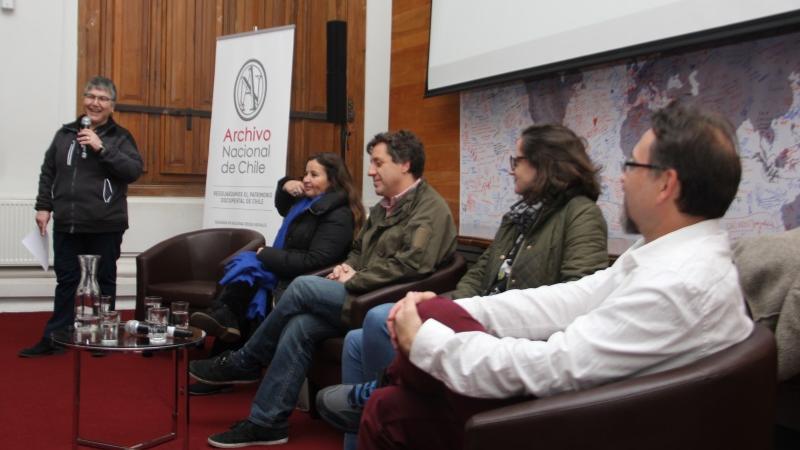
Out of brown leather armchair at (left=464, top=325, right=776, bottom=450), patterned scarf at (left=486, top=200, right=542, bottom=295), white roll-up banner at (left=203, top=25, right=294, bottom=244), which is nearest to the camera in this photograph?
brown leather armchair at (left=464, top=325, right=776, bottom=450)

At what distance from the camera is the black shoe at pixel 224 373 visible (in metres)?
3.11

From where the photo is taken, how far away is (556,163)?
2.52 meters

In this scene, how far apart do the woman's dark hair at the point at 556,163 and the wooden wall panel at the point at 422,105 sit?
184 centimetres

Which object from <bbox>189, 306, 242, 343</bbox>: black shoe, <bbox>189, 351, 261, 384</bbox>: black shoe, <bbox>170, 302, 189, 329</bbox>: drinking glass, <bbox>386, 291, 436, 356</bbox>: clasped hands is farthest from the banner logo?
<bbox>386, 291, 436, 356</bbox>: clasped hands

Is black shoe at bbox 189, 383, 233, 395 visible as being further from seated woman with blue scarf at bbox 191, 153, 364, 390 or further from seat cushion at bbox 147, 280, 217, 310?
seat cushion at bbox 147, 280, 217, 310

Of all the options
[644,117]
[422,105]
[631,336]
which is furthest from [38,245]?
[631,336]

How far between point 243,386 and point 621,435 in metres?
2.69

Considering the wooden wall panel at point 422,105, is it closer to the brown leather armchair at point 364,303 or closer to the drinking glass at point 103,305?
the brown leather armchair at point 364,303

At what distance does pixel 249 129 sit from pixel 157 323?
290cm

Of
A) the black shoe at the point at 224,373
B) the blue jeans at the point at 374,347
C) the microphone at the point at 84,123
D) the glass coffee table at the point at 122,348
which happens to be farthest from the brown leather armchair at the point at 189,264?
the blue jeans at the point at 374,347

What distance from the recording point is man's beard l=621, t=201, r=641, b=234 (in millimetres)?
1564

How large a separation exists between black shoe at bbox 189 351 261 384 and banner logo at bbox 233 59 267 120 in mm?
2544

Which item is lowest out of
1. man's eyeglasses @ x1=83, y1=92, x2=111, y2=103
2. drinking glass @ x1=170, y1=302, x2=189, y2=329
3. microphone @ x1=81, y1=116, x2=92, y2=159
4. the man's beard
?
drinking glass @ x1=170, y1=302, x2=189, y2=329

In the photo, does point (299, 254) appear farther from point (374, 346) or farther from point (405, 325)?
point (405, 325)
